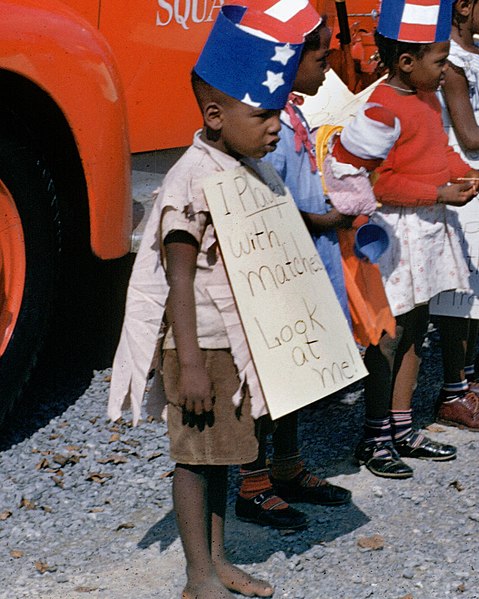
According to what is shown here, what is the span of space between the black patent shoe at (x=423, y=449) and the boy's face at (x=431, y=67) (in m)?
1.24

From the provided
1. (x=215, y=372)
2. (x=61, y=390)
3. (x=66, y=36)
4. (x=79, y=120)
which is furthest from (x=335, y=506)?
(x=66, y=36)

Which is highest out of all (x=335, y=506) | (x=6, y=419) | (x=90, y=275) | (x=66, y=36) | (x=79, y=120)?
(x=66, y=36)

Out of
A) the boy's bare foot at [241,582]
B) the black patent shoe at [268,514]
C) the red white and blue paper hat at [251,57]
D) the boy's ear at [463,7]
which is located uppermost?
the boy's ear at [463,7]

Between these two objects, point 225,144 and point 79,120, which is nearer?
point 225,144

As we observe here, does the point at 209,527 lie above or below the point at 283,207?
below

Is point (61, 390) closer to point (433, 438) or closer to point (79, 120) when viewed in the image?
point (79, 120)

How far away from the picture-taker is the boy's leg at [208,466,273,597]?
9.61ft

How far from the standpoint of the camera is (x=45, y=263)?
3840 mm

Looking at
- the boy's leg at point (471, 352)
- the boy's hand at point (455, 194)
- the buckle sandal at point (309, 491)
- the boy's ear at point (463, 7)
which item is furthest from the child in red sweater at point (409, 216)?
the boy's leg at point (471, 352)

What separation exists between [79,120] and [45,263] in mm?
508

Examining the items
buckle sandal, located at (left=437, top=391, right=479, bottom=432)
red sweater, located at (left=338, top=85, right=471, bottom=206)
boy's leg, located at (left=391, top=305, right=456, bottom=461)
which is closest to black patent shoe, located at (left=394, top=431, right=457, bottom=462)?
boy's leg, located at (left=391, top=305, right=456, bottom=461)

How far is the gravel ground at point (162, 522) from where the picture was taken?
3.06m

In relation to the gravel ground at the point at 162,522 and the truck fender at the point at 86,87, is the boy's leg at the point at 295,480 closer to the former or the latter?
the gravel ground at the point at 162,522

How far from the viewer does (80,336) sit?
14.8ft
